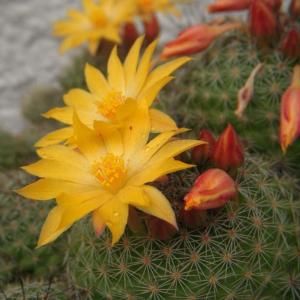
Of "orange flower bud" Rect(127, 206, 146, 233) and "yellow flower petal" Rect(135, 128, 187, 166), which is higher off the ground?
"yellow flower petal" Rect(135, 128, 187, 166)

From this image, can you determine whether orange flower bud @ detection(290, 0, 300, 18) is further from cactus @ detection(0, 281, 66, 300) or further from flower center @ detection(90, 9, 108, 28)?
cactus @ detection(0, 281, 66, 300)

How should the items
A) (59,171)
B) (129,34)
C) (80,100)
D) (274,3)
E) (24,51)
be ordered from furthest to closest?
1. (24,51)
2. (129,34)
3. (274,3)
4. (80,100)
5. (59,171)

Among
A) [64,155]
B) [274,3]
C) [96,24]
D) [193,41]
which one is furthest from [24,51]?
[64,155]

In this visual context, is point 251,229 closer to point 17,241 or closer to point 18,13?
point 17,241

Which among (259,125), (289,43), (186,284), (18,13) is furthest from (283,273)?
(18,13)

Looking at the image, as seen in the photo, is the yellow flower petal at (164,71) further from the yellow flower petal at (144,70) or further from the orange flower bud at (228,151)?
the orange flower bud at (228,151)

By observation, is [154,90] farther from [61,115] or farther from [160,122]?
[61,115]

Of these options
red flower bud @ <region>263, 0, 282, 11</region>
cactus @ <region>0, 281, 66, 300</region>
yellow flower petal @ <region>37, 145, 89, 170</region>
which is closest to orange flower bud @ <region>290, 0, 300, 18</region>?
red flower bud @ <region>263, 0, 282, 11</region>
